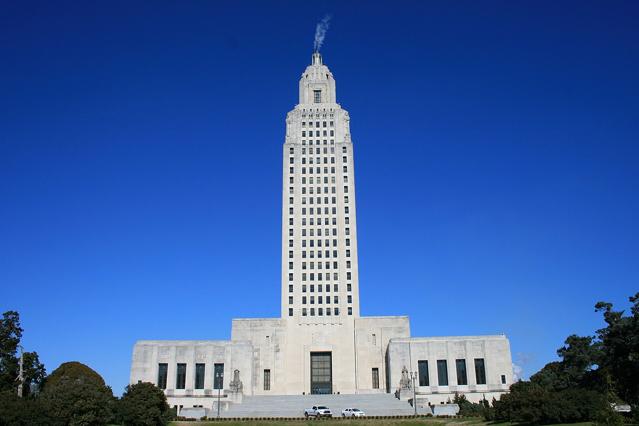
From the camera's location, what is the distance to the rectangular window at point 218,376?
74.0 metres

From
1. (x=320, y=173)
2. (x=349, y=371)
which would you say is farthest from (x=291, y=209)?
(x=349, y=371)

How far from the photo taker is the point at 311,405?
2500 inches

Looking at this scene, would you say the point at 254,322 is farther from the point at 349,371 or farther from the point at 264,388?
the point at 349,371

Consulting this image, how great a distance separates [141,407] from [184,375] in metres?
29.1

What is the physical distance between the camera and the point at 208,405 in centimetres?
7200

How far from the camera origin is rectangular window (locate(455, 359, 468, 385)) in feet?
242

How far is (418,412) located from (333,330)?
877 inches

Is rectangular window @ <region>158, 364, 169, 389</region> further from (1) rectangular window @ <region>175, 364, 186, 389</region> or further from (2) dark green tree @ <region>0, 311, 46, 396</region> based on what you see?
(2) dark green tree @ <region>0, 311, 46, 396</region>

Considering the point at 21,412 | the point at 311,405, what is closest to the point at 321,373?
the point at 311,405

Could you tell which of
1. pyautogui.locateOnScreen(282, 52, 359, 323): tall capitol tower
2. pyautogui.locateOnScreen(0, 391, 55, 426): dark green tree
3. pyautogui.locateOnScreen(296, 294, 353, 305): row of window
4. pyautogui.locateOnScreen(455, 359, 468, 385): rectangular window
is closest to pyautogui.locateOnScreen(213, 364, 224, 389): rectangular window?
pyautogui.locateOnScreen(282, 52, 359, 323): tall capitol tower

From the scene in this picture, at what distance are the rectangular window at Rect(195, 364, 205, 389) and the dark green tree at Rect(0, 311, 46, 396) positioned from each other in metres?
17.9

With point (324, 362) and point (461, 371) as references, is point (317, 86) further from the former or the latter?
point (461, 371)

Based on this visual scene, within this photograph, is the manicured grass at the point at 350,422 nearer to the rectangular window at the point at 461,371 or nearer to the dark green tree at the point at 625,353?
the dark green tree at the point at 625,353

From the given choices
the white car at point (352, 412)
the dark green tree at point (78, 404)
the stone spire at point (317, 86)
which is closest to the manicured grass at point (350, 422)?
the white car at point (352, 412)
